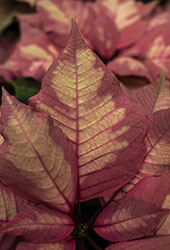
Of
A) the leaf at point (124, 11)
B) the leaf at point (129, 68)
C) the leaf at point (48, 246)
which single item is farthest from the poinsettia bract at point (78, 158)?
the leaf at point (124, 11)

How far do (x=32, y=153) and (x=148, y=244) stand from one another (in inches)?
4.8

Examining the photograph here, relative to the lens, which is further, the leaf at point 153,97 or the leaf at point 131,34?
the leaf at point 131,34

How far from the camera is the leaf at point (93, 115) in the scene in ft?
0.97

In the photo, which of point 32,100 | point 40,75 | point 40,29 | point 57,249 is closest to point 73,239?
point 57,249

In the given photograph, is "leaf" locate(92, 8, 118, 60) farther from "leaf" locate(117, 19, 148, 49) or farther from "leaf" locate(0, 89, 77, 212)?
"leaf" locate(0, 89, 77, 212)

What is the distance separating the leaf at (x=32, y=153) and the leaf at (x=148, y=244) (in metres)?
0.07

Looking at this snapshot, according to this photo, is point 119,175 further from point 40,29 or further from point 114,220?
point 40,29

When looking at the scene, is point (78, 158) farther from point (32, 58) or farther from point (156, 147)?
point (32, 58)

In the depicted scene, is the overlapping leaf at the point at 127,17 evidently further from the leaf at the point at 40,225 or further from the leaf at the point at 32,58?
the leaf at the point at 40,225

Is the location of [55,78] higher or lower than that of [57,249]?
higher

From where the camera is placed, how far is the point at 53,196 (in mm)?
290

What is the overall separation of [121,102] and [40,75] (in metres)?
0.25

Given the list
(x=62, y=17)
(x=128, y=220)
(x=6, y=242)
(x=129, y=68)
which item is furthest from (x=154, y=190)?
(x=62, y=17)

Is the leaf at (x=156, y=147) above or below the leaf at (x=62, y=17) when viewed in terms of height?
below
